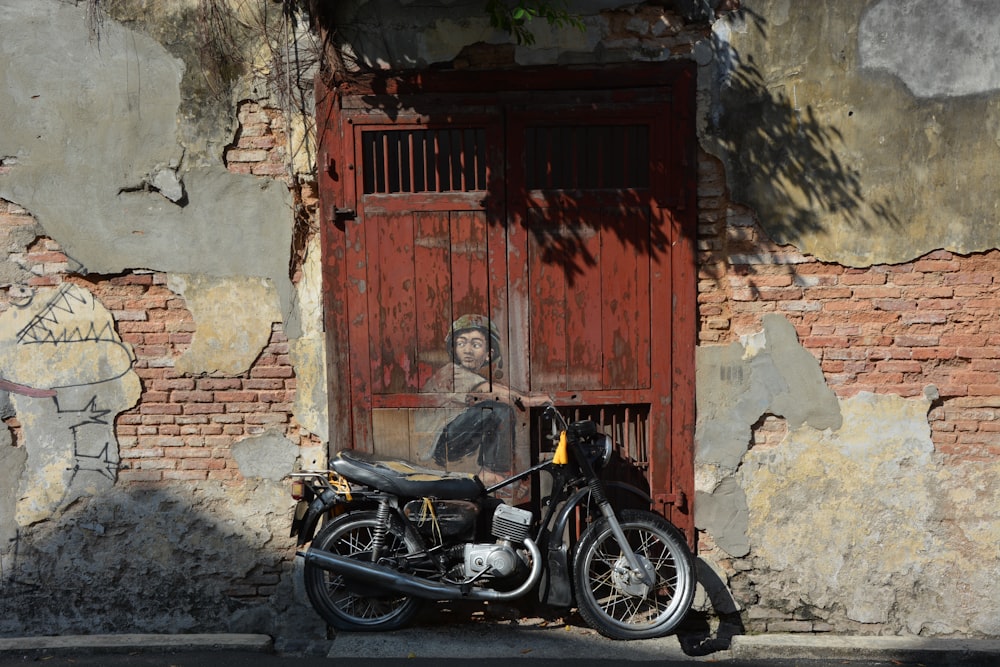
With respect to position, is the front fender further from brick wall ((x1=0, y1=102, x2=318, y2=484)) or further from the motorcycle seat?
brick wall ((x1=0, y1=102, x2=318, y2=484))

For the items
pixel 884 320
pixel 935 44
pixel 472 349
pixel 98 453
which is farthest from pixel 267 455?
pixel 935 44

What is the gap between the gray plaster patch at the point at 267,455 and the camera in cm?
484

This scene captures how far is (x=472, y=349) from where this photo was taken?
4.77 meters

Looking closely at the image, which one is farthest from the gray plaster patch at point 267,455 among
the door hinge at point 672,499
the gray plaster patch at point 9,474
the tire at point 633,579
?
the door hinge at point 672,499

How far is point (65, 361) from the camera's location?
→ 4797 millimetres

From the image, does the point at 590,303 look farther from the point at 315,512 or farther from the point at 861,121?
the point at 315,512

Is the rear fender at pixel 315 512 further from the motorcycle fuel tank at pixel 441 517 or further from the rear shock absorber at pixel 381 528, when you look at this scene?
the motorcycle fuel tank at pixel 441 517

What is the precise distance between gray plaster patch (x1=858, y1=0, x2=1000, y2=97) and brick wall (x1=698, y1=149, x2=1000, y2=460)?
94 centimetres

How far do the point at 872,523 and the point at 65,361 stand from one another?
4566mm

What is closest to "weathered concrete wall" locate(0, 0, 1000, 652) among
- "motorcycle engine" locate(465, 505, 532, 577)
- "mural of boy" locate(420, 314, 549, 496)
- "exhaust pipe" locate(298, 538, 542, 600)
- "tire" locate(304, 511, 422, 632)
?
"tire" locate(304, 511, 422, 632)

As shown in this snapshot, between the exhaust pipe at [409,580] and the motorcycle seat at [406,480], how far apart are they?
410 mm

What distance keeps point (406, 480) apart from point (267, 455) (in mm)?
908

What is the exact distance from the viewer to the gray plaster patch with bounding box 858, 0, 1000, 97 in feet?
14.9

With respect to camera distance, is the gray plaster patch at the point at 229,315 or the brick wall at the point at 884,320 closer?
the brick wall at the point at 884,320
